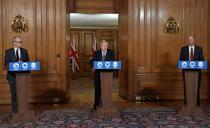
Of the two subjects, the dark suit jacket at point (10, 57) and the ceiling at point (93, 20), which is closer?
the dark suit jacket at point (10, 57)

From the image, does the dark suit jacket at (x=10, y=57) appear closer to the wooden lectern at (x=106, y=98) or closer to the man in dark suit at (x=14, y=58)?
the man in dark suit at (x=14, y=58)

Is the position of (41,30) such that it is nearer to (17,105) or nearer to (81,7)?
(81,7)

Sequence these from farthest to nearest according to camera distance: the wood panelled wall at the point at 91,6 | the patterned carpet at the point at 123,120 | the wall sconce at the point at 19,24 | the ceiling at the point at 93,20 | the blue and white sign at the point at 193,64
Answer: the ceiling at the point at 93,20 < the wood panelled wall at the point at 91,6 < the wall sconce at the point at 19,24 < the blue and white sign at the point at 193,64 < the patterned carpet at the point at 123,120

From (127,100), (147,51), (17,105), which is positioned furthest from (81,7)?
(17,105)

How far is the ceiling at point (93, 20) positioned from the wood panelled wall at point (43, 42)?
4.04m

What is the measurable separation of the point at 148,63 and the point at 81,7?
2225 millimetres

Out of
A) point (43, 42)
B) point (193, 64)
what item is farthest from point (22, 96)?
point (193, 64)

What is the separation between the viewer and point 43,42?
7.72 m

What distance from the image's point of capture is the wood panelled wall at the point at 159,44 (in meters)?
7.96

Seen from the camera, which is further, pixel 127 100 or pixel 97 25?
pixel 97 25

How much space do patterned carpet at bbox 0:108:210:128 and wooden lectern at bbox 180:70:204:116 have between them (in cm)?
19

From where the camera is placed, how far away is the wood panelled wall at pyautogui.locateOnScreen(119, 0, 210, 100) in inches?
313

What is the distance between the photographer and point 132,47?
7.95m

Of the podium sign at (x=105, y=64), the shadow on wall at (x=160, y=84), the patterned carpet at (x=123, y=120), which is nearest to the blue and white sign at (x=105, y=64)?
the podium sign at (x=105, y=64)
